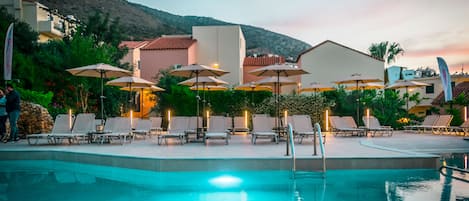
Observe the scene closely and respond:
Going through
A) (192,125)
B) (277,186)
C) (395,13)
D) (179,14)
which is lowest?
(277,186)

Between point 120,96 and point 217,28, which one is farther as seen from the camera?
point 217,28

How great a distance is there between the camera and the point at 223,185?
711 cm

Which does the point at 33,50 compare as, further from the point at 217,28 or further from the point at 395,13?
the point at 395,13

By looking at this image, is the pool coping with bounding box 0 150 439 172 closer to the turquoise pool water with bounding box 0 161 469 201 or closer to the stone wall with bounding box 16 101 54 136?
the turquoise pool water with bounding box 0 161 469 201

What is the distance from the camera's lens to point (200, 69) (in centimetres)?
1141

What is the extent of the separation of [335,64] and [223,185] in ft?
88.7

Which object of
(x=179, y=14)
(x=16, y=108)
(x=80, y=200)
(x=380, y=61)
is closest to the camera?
(x=80, y=200)

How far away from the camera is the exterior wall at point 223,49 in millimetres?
33188

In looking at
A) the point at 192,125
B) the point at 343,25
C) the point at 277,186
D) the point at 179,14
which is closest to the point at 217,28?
the point at 343,25

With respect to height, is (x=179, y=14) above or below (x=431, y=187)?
above

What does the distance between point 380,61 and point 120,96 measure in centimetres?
2139

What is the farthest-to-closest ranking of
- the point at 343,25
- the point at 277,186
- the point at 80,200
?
the point at 343,25
the point at 277,186
the point at 80,200

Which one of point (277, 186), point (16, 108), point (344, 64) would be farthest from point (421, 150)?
point (344, 64)

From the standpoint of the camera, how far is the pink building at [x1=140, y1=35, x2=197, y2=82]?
3325cm
